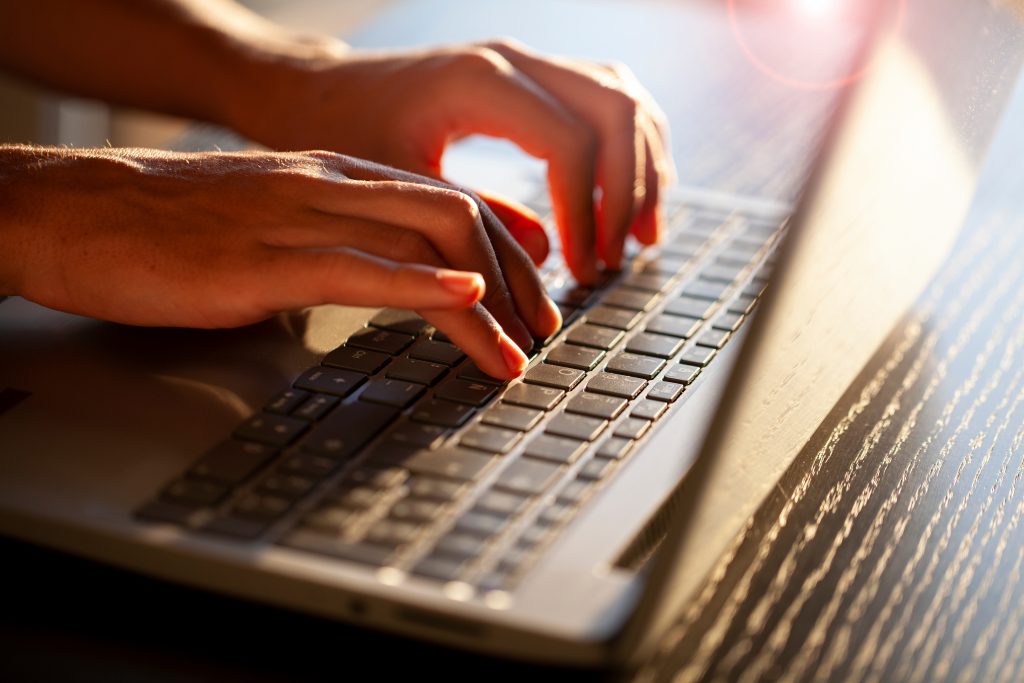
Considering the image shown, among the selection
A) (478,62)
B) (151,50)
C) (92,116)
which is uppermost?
(478,62)

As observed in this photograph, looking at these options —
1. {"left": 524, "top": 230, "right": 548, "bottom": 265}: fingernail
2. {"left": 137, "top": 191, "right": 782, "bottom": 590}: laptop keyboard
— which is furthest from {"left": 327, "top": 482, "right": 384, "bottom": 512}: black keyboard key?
{"left": 524, "top": 230, "right": 548, "bottom": 265}: fingernail

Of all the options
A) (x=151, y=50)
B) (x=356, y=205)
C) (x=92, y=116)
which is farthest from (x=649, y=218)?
(x=92, y=116)

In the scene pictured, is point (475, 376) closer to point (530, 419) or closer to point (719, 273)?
point (530, 419)

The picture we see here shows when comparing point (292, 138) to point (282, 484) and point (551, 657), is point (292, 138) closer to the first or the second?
point (282, 484)

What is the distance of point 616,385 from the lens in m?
0.63

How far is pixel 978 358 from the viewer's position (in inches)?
29.5

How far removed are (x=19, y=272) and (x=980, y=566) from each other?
53 cm

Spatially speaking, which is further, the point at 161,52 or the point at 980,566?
the point at 161,52

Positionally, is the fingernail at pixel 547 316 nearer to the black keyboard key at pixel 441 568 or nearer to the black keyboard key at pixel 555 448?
the black keyboard key at pixel 555 448

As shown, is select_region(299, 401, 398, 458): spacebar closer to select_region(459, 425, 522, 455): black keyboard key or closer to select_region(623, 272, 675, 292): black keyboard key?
select_region(459, 425, 522, 455): black keyboard key

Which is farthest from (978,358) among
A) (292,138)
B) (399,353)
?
(292,138)

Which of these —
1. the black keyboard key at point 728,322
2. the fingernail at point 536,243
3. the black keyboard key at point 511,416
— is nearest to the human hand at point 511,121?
the fingernail at point 536,243

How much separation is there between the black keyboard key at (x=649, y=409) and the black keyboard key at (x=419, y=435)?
Answer: 103mm

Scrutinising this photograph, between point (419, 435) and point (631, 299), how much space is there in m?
0.25
